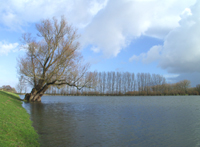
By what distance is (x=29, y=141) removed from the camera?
878 centimetres

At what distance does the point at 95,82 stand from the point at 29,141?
961 inches

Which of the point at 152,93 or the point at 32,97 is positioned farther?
the point at 152,93

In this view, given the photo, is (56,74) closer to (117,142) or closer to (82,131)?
(82,131)

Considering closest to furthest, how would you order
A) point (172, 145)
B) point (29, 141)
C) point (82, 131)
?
point (29, 141), point (172, 145), point (82, 131)

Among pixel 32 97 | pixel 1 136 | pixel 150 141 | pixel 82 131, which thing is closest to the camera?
pixel 1 136

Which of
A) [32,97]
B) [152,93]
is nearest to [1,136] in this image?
[32,97]

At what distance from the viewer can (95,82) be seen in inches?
1296

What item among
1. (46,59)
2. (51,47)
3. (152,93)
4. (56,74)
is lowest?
(152,93)

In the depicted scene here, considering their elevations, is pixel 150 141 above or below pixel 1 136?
below

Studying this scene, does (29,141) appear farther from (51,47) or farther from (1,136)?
(51,47)

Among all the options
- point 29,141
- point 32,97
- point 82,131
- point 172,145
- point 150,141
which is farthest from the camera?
point 32,97

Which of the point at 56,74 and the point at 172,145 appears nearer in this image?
the point at 172,145

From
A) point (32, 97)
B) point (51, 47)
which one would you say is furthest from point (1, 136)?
point (32, 97)

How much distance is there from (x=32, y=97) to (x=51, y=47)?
12.8m
